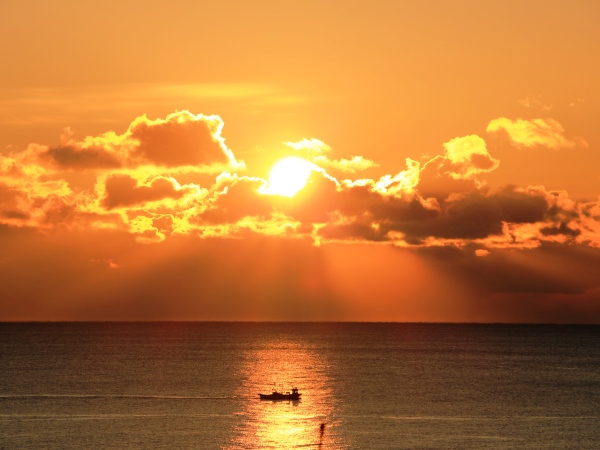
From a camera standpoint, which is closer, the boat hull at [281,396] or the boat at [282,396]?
the boat hull at [281,396]

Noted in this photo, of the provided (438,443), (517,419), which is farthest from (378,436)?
(517,419)

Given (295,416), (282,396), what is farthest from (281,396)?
(295,416)

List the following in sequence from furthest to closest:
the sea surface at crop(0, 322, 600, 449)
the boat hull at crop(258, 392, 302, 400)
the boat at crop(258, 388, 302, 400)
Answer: the boat at crop(258, 388, 302, 400) < the boat hull at crop(258, 392, 302, 400) < the sea surface at crop(0, 322, 600, 449)

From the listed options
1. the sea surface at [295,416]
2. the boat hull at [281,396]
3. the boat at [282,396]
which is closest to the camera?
the sea surface at [295,416]

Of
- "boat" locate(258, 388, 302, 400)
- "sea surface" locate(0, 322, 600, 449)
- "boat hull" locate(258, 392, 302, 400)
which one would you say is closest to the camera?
"sea surface" locate(0, 322, 600, 449)

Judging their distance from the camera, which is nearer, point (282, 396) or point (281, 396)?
point (282, 396)

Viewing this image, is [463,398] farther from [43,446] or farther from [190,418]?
[43,446]

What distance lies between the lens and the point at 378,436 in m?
122

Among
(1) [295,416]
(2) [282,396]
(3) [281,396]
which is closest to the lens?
(1) [295,416]

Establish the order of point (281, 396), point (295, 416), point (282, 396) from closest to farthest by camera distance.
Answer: point (295, 416)
point (282, 396)
point (281, 396)

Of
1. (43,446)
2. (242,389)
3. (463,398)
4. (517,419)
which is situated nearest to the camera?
(43,446)

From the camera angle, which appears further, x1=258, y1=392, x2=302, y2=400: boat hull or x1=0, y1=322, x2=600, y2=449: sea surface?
x1=258, y1=392, x2=302, y2=400: boat hull

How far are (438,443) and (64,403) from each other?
64112mm

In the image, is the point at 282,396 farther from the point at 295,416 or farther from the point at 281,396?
the point at 295,416
